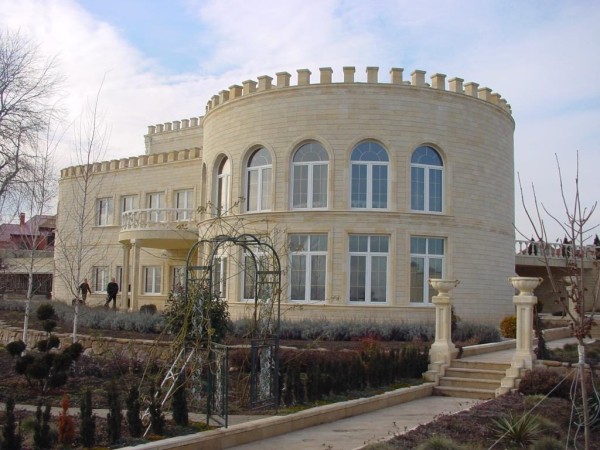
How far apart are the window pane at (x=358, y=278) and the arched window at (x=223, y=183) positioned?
18.0ft

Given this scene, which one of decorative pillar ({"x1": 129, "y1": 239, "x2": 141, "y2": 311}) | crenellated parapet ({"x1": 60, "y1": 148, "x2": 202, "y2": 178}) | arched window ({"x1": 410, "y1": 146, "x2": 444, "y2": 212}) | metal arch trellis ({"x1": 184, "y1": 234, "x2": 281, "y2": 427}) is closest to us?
metal arch trellis ({"x1": 184, "y1": 234, "x2": 281, "y2": 427})

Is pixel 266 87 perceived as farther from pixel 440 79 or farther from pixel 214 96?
pixel 440 79

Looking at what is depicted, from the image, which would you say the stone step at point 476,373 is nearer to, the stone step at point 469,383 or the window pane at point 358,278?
the stone step at point 469,383

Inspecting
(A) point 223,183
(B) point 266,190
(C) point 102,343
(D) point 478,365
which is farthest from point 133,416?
(A) point 223,183

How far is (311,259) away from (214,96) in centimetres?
755

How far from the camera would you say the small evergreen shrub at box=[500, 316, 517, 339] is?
2102 centimetres

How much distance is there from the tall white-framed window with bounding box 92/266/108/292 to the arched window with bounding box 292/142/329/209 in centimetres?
1586

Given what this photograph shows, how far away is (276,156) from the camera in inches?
864

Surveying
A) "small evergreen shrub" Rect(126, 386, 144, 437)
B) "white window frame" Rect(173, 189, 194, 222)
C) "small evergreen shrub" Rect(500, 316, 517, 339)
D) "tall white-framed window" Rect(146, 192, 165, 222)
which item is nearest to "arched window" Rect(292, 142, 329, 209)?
"small evergreen shrub" Rect(500, 316, 517, 339)

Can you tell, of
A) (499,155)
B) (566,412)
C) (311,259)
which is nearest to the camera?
(566,412)

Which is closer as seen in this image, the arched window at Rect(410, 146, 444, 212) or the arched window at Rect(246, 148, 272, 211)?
the arched window at Rect(410, 146, 444, 212)

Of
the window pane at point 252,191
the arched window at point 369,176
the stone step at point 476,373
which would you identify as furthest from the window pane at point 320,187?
the stone step at point 476,373

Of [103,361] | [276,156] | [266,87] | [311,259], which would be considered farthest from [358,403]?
[266,87]

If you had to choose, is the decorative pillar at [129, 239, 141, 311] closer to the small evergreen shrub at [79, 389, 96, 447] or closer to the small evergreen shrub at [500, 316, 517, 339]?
the small evergreen shrub at [500, 316, 517, 339]
